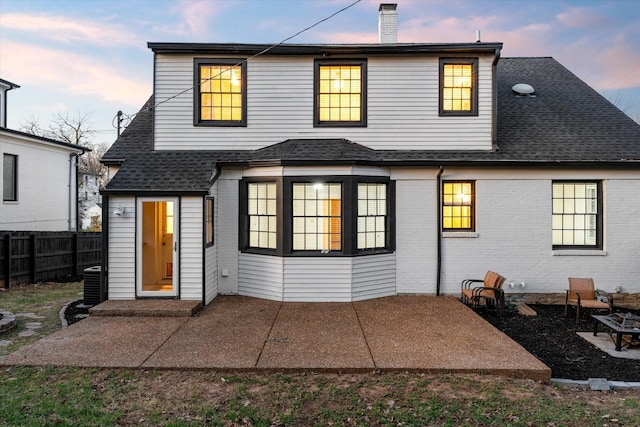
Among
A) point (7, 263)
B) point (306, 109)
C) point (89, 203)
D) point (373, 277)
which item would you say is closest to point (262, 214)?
point (306, 109)

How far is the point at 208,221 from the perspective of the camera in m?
8.56

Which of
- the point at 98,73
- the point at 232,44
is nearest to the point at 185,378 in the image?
the point at 232,44

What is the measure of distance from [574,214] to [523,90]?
430 centimetres

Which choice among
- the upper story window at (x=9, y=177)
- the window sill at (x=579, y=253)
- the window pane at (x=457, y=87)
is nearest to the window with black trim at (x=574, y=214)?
the window sill at (x=579, y=253)

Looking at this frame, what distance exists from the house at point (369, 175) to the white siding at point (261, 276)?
0.12 feet

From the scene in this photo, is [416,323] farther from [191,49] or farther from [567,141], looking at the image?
[191,49]

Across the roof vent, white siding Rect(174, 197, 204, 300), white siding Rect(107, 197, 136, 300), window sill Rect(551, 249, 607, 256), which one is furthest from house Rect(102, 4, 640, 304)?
the roof vent

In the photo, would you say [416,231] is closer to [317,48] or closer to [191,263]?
[317,48]

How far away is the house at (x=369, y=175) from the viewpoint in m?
8.59

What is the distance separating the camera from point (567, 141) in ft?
31.2

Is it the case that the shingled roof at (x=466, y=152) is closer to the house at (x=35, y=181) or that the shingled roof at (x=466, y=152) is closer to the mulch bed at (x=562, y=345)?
the mulch bed at (x=562, y=345)

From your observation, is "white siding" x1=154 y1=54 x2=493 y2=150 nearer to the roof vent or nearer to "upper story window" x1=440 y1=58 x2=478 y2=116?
"upper story window" x1=440 y1=58 x2=478 y2=116

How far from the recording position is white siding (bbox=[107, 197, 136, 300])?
7.97 metres

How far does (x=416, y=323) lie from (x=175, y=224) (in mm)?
5299
